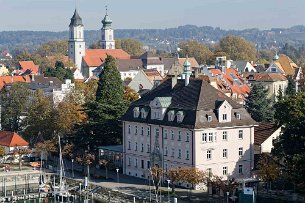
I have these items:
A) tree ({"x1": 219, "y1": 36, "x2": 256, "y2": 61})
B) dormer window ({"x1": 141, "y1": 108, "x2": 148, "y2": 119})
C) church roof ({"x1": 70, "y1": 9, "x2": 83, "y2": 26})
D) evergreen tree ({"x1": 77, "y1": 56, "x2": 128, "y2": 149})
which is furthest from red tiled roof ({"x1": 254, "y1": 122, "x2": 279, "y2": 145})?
church roof ({"x1": 70, "y1": 9, "x2": 83, "y2": 26})

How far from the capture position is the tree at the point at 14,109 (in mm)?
77938

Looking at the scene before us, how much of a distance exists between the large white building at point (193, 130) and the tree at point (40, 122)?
51.0 ft

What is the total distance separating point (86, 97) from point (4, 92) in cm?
888

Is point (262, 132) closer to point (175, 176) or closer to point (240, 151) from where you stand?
point (240, 151)

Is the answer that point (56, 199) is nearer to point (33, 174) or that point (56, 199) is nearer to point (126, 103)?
point (33, 174)

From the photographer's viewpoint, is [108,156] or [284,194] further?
[108,156]

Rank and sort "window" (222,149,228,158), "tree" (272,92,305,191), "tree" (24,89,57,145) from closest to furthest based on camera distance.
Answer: "tree" (272,92,305,191) → "window" (222,149,228,158) → "tree" (24,89,57,145)

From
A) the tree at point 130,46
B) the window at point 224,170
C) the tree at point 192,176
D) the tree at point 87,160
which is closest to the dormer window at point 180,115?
the tree at point 192,176

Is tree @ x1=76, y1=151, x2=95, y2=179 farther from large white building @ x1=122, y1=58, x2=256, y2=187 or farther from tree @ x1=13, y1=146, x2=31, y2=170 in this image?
tree @ x1=13, y1=146, x2=31, y2=170

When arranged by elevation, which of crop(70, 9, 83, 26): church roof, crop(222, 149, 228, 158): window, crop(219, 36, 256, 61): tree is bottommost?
crop(222, 149, 228, 158): window

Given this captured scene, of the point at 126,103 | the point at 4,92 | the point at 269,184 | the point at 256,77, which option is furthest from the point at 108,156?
the point at 256,77

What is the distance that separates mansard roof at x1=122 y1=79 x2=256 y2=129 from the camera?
170 ft

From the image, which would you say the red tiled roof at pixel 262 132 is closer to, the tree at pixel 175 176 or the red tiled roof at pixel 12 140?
the tree at pixel 175 176

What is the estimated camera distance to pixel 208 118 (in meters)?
52.0
